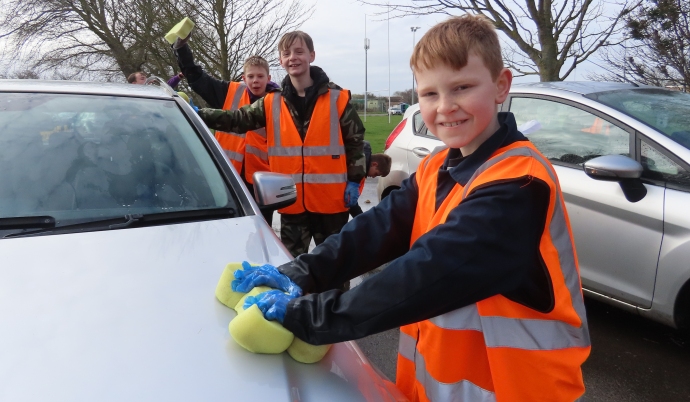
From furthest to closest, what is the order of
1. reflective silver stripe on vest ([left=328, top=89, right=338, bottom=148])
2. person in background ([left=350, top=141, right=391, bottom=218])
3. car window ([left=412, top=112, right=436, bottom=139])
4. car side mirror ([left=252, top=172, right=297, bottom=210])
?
car window ([left=412, top=112, right=436, bottom=139])
person in background ([left=350, top=141, right=391, bottom=218])
reflective silver stripe on vest ([left=328, top=89, right=338, bottom=148])
car side mirror ([left=252, top=172, right=297, bottom=210])

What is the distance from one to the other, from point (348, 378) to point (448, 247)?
15.3 inches

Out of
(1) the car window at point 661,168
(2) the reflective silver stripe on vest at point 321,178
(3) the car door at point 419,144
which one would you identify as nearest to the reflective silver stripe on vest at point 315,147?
(2) the reflective silver stripe on vest at point 321,178

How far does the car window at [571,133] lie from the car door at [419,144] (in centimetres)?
78

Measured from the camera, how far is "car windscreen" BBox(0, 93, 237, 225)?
1995mm

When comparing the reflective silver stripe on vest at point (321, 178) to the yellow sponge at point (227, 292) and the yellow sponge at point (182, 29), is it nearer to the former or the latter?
the yellow sponge at point (182, 29)

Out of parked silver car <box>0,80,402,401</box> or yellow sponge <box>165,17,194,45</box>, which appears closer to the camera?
parked silver car <box>0,80,402,401</box>

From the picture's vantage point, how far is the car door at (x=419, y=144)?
447 centimetres

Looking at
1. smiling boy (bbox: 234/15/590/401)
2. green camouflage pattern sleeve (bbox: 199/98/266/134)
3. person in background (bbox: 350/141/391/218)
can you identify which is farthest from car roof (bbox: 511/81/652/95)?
smiling boy (bbox: 234/15/590/401)

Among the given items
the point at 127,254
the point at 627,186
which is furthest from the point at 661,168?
the point at 127,254

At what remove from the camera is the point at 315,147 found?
3.53 meters

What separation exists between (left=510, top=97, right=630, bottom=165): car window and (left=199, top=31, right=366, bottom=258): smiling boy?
1.14m

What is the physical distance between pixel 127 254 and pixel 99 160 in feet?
2.32

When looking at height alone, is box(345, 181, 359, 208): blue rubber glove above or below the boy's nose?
below

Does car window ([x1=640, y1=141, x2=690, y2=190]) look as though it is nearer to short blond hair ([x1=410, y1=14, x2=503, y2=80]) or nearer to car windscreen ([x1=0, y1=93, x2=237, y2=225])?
short blond hair ([x1=410, y1=14, x2=503, y2=80])
